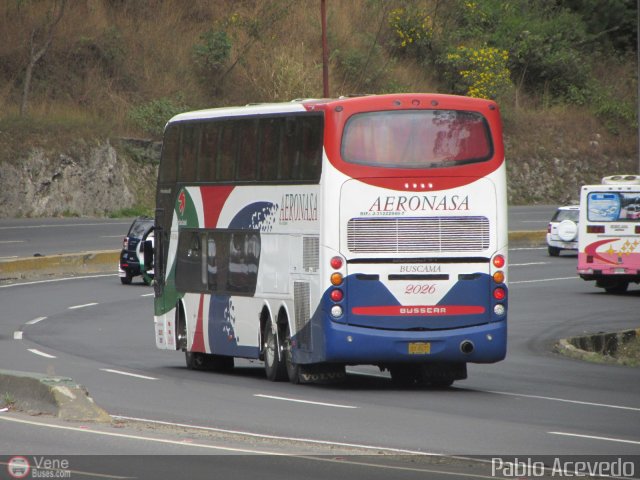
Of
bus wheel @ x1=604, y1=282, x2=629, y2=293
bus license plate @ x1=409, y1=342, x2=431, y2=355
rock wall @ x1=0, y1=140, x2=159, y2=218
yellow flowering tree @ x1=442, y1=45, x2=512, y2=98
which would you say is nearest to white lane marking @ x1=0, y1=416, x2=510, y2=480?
Answer: bus license plate @ x1=409, y1=342, x2=431, y2=355

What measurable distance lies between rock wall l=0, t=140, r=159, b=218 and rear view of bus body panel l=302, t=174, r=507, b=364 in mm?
38296

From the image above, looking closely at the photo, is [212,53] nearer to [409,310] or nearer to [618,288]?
[618,288]

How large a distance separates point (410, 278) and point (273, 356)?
103 inches

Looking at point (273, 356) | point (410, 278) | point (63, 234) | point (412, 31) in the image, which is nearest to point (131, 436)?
point (410, 278)

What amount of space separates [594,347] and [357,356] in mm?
9732

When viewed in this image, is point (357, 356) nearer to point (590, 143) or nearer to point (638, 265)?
point (638, 265)

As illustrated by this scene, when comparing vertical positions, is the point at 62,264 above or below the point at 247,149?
below

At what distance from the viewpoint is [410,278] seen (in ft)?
56.2

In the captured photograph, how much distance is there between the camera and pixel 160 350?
2441 centimetres

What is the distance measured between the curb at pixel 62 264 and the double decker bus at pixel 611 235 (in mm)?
14596

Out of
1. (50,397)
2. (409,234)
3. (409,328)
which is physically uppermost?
(409,234)

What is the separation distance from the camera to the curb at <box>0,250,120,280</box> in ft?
131

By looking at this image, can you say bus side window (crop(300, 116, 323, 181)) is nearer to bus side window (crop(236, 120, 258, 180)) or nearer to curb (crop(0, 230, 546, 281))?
bus side window (crop(236, 120, 258, 180))

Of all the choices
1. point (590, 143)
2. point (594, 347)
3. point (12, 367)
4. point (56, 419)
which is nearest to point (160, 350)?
point (12, 367)
